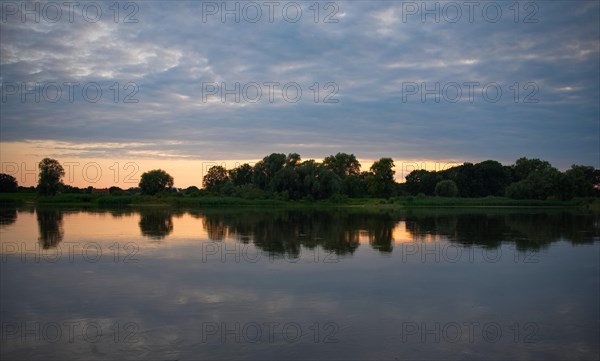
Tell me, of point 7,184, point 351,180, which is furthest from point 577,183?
point 7,184

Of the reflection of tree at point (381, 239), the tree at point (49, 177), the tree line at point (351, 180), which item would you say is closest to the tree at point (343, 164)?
the tree line at point (351, 180)

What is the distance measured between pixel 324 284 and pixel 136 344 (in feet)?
18.6

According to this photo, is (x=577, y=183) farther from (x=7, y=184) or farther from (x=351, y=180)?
(x=7, y=184)

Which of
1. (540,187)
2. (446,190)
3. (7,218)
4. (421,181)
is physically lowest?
(7,218)

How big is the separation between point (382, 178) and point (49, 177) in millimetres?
65356

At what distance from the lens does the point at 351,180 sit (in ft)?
332

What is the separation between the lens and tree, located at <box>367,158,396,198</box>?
97.4 meters

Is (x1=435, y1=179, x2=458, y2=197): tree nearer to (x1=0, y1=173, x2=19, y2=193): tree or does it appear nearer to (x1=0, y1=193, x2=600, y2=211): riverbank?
(x1=0, y1=193, x2=600, y2=211): riverbank

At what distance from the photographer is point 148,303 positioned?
1031 cm

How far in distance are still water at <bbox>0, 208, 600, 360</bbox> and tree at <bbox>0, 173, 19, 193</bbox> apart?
107m

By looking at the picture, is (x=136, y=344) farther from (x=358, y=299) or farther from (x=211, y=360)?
(x=358, y=299)

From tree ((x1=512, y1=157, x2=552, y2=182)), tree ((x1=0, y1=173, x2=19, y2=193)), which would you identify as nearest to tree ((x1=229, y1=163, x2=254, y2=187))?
tree ((x1=0, y1=173, x2=19, y2=193))

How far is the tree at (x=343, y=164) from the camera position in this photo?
110050mm

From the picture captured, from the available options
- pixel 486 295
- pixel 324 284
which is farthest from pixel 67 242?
pixel 486 295
